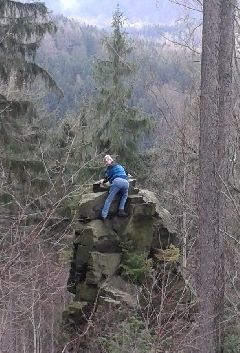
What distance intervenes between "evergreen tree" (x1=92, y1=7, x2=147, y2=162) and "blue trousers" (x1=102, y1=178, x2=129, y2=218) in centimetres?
964

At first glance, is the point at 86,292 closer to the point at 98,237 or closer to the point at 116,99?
the point at 98,237

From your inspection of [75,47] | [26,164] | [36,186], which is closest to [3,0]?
[26,164]

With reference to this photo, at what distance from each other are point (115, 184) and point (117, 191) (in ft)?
0.74

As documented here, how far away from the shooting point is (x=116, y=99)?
68.0ft

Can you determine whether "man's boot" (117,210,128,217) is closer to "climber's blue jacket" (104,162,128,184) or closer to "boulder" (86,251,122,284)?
"climber's blue jacket" (104,162,128,184)

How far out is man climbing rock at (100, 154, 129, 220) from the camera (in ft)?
34.8

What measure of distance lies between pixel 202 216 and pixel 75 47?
84.6 metres

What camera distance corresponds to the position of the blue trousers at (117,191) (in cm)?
1061

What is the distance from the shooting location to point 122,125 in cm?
2077

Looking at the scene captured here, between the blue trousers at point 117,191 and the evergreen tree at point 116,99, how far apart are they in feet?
31.6

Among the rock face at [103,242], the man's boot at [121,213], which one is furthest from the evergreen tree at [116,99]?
the man's boot at [121,213]

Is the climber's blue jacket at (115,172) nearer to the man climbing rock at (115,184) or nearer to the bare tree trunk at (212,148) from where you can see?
the man climbing rock at (115,184)

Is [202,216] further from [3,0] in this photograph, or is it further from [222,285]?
[3,0]

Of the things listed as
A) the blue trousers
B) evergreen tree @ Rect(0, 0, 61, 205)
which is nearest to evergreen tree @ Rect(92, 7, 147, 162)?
evergreen tree @ Rect(0, 0, 61, 205)
